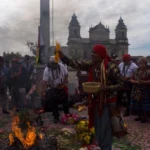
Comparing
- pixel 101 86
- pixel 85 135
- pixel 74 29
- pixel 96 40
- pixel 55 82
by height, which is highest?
pixel 74 29

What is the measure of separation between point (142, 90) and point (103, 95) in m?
3.55

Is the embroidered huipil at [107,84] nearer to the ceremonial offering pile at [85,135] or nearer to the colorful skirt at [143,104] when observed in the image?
the ceremonial offering pile at [85,135]

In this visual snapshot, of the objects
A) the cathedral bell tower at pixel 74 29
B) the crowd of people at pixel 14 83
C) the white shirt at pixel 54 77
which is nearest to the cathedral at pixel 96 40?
the cathedral bell tower at pixel 74 29

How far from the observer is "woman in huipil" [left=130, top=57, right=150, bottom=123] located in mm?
7148

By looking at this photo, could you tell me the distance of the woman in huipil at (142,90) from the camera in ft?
23.5

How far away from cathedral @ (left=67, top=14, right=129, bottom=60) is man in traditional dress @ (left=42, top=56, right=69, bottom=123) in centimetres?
7450

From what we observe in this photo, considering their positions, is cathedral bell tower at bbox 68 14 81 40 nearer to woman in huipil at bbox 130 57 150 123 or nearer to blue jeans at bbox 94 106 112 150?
woman in huipil at bbox 130 57 150 123

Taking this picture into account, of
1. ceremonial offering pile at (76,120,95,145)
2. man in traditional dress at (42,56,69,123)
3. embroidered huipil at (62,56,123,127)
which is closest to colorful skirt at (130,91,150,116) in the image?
man in traditional dress at (42,56,69,123)

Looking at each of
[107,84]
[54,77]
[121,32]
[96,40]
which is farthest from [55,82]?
[121,32]

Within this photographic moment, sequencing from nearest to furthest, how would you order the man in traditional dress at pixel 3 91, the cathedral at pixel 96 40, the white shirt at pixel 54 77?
1. the white shirt at pixel 54 77
2. the man in traditional dress at pixel 3 91
3. the cathedral at pixel 96 40

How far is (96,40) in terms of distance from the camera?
291 ft

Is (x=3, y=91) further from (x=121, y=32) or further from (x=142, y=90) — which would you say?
(x=121, y=32)

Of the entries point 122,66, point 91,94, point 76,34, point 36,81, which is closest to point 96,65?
point 91,94

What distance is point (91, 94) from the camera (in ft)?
13.7
